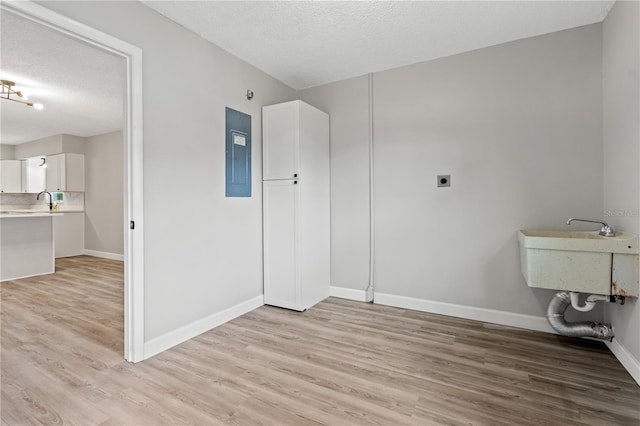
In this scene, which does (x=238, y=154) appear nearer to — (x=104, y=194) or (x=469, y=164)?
(x=469, y=164)

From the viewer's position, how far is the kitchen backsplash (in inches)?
267

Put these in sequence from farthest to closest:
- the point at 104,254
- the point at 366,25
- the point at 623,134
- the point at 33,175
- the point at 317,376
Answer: the point at 33,175, the point at 104,254, the point at 366,25, the point at 623,134, the point at 317,376

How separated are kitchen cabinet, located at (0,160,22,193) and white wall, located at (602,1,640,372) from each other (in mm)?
10294

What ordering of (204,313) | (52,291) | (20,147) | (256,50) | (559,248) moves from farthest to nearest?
(20,147)
(52,291)
(256,50)
(204,313)
(559,248)

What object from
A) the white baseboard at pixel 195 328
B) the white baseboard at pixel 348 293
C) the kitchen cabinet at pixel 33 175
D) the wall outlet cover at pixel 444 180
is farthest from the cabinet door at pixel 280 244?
the kitchen cabinet at pixel 33 175

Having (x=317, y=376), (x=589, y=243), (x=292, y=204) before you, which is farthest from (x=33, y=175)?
(x=589, y=243)

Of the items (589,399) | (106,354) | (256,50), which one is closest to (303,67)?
(256,50)

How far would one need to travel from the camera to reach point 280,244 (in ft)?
10.9

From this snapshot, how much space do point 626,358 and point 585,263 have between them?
658mm

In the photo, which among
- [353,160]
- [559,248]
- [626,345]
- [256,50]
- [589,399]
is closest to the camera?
[589,399]

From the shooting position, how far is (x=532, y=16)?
7.94ft

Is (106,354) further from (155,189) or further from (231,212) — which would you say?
(231,212)

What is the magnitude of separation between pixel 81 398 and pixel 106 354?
0.56m

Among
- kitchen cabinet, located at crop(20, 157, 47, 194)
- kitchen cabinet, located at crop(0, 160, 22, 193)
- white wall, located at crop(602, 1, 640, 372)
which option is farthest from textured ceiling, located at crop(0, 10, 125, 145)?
white wall, located at crop(602, 1, 640, 372)
